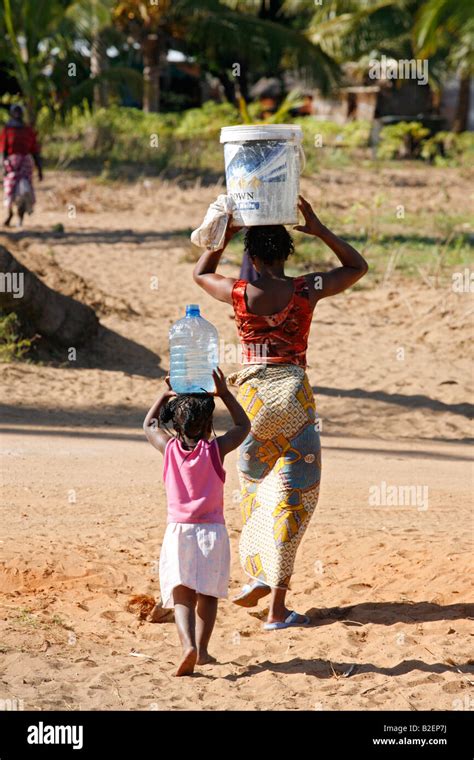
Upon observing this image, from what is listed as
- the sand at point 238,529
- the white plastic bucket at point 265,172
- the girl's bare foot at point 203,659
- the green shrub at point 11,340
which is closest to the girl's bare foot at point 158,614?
the sand at point 238,529

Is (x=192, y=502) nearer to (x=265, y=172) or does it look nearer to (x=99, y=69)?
(x=265, y=172)

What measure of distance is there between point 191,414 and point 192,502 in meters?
0.33

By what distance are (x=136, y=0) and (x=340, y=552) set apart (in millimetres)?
21112

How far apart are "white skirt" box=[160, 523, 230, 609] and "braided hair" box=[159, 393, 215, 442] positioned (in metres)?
0.35

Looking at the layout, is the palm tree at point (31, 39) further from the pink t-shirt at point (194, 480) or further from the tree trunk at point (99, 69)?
the pink t-shirt at point (194, 480)

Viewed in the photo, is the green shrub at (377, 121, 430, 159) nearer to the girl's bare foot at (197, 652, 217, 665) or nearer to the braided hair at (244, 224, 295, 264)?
the braided hair at (244, 224, 295, 264)

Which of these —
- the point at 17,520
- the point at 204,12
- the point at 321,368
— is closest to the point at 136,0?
the point at 204,12

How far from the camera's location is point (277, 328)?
4.70m

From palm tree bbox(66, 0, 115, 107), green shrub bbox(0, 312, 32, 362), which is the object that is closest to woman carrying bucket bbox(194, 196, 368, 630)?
green shrub bbox(0, 312, 32, 362)

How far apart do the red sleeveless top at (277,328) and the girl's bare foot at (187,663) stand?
121 centimetres

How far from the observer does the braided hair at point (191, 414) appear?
168 inches

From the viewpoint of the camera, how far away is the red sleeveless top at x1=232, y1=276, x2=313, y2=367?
467cm

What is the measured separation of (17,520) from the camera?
630 centimetres

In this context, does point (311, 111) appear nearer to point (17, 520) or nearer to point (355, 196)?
point (355, 196)
